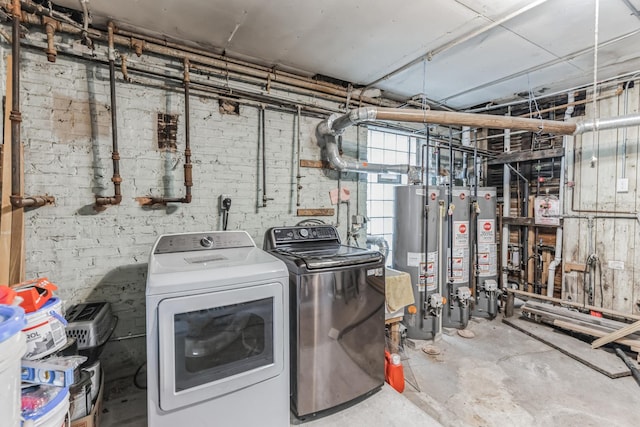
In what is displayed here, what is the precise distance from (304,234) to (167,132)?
4.89 ft

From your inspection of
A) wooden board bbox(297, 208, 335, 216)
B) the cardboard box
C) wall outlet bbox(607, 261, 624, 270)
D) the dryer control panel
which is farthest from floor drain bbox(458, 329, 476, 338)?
the cardboard box

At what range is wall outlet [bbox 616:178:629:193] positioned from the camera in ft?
10.6

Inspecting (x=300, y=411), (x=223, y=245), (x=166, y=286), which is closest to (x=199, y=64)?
(x=223, y=245)

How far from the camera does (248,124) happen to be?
9.14ft

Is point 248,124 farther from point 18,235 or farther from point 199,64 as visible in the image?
point 18,235

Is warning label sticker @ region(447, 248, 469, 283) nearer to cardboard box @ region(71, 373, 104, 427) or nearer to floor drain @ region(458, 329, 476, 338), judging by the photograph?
floor drain @ region(458, 329, 476, 338)

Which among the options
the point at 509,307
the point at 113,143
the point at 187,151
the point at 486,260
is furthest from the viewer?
the point at 509,307

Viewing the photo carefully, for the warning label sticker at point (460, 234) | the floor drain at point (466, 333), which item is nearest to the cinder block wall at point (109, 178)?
the warning label sticker at point (460, 234)

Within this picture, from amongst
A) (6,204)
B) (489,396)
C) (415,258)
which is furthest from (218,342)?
(415,258)

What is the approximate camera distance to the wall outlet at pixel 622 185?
324cm

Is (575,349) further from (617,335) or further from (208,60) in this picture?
(208,60)

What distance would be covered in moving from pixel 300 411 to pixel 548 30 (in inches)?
133

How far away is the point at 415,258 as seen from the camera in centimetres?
332

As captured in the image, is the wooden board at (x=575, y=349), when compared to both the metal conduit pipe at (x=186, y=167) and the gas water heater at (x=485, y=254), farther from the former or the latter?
the metal conduit pipe at (x=186, y=167)
